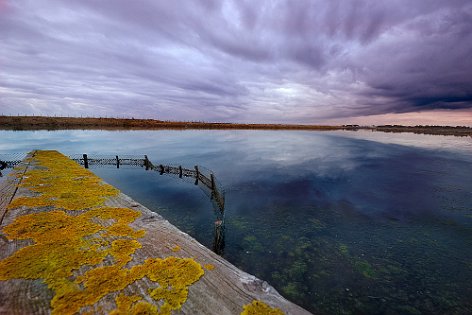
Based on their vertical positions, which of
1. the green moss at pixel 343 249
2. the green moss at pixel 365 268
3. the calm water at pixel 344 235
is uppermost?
the green moss at pixel 343 249

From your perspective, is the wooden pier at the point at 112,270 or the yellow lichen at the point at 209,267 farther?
the yellow lichen at the point at 209,267

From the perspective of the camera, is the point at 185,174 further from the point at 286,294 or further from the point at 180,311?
the point at 180,311

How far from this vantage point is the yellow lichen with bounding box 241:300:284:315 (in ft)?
6.61

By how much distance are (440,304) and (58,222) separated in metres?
12.6

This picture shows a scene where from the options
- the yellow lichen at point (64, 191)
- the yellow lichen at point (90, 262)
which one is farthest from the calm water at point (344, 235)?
the yellow lichen at point (90, 262)

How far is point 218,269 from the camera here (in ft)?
8.72

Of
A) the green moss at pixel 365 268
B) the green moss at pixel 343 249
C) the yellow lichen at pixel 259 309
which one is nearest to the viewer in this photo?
the yellow lichen at pixel 259 309

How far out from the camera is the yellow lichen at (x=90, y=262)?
209 cm

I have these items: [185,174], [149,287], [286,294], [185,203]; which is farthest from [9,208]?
[185,174]

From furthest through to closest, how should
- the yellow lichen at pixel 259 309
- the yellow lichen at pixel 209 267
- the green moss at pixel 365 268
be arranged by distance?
the green moss at pixel 365 268 → the yellow lichen at pixel 209 267 → the yellow lichen at pixel 259 309

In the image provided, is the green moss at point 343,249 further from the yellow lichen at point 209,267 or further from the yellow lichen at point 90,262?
the yellow lichen at point 90,262

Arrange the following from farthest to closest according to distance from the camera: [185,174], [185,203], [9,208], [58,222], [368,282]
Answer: [185,174] → [185,203] → [368,282] → [9,208] → [58,222]

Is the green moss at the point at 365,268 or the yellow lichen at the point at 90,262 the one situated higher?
the yellow lichen at the point at 90,262

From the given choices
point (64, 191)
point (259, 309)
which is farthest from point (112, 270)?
point (64, 191)
